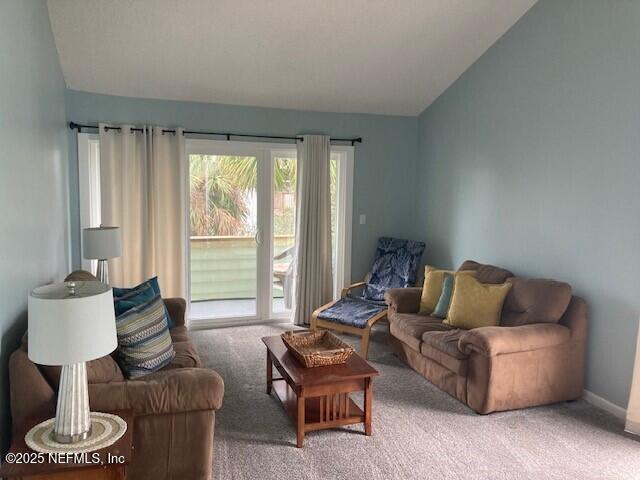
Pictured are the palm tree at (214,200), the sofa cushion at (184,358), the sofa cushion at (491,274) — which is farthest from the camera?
the palm tree at (214,200)

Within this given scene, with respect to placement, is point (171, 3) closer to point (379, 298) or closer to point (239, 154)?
point (239, 154)

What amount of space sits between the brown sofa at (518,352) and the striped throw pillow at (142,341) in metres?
1.91

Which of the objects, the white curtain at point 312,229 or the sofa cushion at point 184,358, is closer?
the sofa cushion at point 184,358

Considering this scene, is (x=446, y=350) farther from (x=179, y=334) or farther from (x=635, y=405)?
(x=179, y=334)

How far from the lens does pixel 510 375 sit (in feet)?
10.8

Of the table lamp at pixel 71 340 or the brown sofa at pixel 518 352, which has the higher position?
the table lamp at pixel 71 340

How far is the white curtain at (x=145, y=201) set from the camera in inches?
182

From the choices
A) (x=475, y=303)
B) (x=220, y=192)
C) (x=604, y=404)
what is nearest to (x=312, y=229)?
(x=220, y=192)

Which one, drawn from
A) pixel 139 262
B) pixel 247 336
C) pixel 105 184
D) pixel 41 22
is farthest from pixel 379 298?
pixel 41 22

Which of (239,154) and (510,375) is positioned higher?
(239,154)

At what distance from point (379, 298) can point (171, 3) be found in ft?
10.5

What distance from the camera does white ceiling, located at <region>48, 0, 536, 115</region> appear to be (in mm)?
3709

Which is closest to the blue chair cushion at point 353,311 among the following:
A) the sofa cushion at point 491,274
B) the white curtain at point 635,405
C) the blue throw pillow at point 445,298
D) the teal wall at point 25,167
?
the blue throw pillow at point 445,298

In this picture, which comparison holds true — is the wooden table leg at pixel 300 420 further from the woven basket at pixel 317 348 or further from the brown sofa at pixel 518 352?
the brown sofa at pixel 518 352
